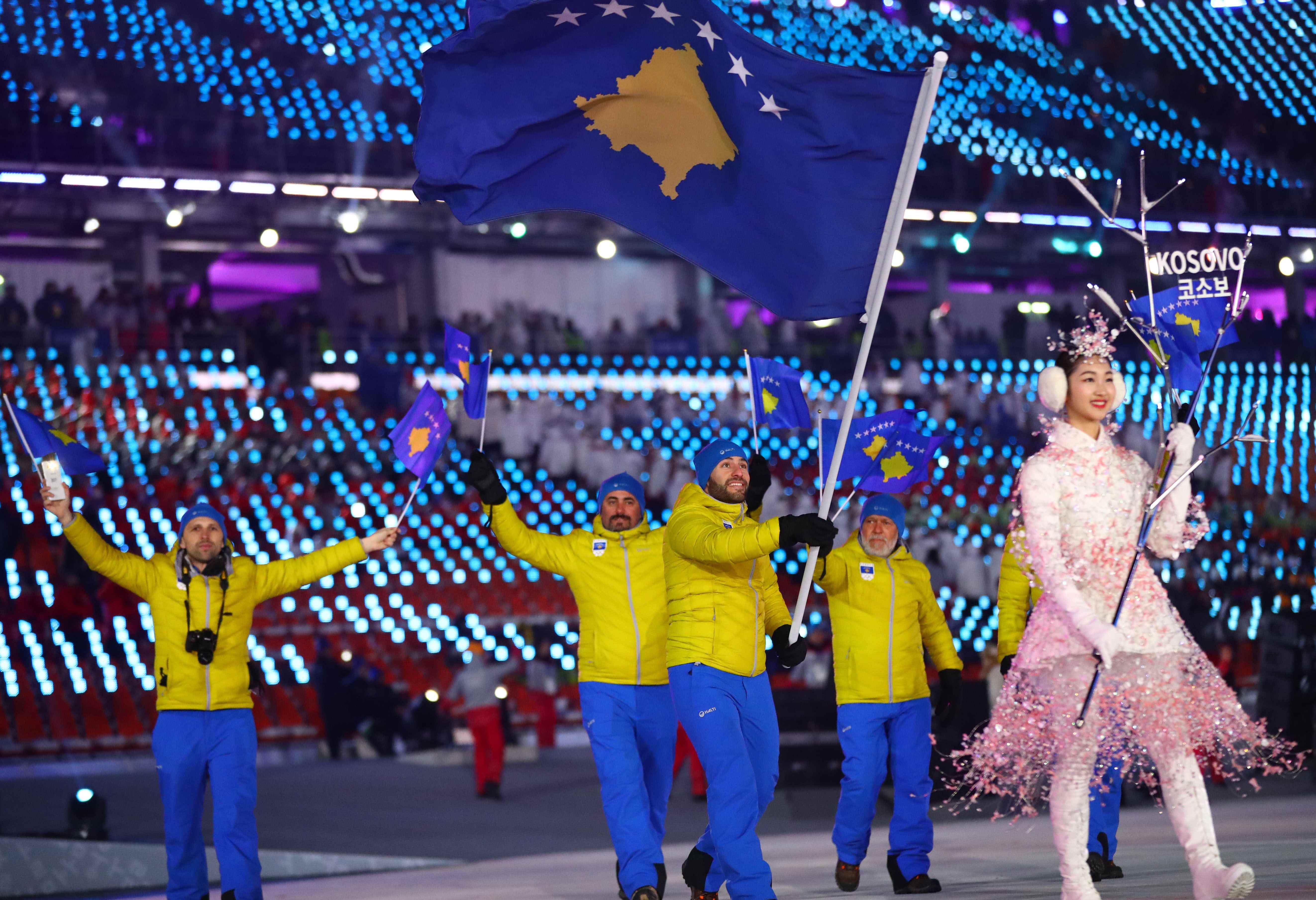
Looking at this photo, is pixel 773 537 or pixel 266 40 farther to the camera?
pixel 266 40

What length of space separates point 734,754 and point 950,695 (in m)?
1.67

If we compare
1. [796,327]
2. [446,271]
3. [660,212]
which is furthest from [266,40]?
[660,212]

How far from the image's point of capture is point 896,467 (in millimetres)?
7043

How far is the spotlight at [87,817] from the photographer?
879cm

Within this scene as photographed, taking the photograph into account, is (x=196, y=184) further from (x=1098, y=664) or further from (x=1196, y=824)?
(x=1196, y=824)

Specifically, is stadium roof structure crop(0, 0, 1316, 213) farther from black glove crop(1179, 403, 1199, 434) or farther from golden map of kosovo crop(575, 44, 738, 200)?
black glove crop(1179, 403, 1199, 434)

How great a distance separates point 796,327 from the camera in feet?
84.5

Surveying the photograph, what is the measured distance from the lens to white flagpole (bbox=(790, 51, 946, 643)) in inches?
203

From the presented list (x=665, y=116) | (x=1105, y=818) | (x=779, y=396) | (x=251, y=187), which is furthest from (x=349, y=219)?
(x=1105, y=818)

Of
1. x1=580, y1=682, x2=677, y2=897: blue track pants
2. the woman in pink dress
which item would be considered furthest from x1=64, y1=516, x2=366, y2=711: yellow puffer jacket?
the woman in pink dress

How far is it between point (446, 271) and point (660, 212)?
24178 millimetres

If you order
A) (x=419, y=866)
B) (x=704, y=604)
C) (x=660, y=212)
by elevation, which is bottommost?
(x=419, y=866)

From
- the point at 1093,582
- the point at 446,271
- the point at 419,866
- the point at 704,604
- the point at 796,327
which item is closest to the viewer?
the point at 1093,582

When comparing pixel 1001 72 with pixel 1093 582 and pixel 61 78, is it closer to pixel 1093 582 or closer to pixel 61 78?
pixel 61 78
